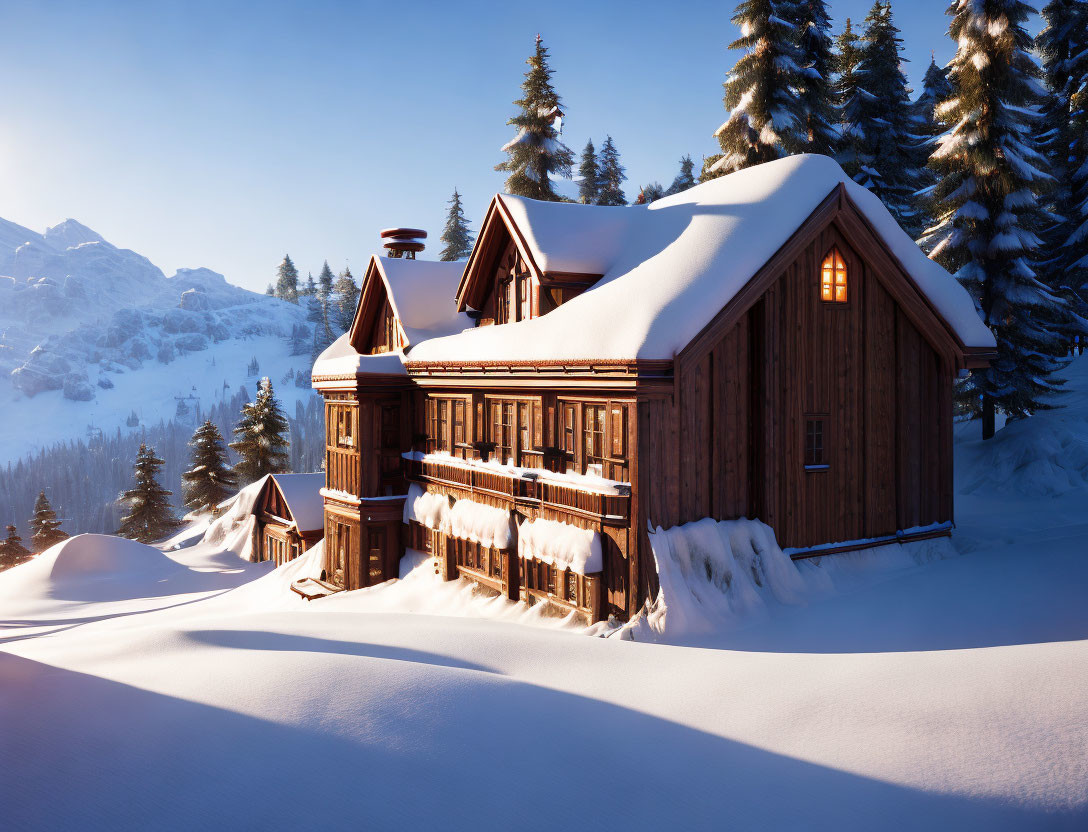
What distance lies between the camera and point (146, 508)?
50219mm

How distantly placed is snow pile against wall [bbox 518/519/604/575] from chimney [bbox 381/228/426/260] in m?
16.5

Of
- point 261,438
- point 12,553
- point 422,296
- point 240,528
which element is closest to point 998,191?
point 422,296

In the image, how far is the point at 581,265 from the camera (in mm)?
18094

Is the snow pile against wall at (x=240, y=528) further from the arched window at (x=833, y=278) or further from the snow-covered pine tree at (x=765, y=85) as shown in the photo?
the arched window at (x=833, y=278)

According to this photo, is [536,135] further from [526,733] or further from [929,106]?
[526,733]

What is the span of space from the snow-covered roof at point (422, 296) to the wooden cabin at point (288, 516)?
41.5 feet

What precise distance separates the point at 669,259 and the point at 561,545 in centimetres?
690

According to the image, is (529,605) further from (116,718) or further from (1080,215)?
(1080,215)

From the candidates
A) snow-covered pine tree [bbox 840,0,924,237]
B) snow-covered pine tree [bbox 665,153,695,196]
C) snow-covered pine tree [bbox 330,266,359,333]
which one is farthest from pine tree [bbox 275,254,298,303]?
snow-covered pine tree [bbox 840,0,924,237]

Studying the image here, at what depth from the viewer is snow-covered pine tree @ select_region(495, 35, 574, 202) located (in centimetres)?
3581

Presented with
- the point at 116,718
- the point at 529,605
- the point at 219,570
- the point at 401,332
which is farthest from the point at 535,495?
the point at 219,570

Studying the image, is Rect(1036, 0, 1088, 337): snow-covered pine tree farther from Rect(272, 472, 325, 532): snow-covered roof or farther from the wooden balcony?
Rect(272, 472, 325, 532): snow-covered roof

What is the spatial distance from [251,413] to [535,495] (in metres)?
37.4

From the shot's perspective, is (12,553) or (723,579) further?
(12,553)
